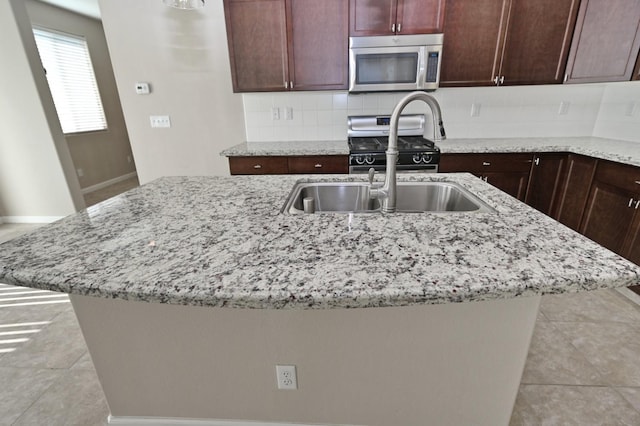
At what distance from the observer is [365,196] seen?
1455mm

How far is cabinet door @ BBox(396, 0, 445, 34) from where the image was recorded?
92.4 inches

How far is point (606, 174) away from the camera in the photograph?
2084 mm

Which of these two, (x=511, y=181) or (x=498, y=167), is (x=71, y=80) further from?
(x=511, y=181)

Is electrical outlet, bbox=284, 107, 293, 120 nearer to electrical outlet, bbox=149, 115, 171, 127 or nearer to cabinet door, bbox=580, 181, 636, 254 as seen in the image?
electrical outlet, bbox=149, 115, 171, 127

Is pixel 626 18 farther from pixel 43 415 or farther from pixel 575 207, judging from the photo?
pixel 43 415

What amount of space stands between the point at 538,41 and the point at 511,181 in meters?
1.11

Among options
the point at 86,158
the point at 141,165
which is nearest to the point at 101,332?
the point at 141,165

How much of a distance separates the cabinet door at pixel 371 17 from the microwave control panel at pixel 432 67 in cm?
37

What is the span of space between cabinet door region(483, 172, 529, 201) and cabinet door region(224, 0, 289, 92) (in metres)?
1.92

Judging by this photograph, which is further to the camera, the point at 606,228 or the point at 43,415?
the point at 606,228

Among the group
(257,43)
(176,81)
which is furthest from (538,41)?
(176,81)

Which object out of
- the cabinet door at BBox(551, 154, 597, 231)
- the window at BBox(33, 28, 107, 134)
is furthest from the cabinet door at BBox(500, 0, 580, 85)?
the window at BBox(33, 28, 107, 134)

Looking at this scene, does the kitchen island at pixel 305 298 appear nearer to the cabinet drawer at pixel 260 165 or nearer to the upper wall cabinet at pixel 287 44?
the cabinet drawer at pixel 260 165

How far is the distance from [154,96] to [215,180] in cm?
225
